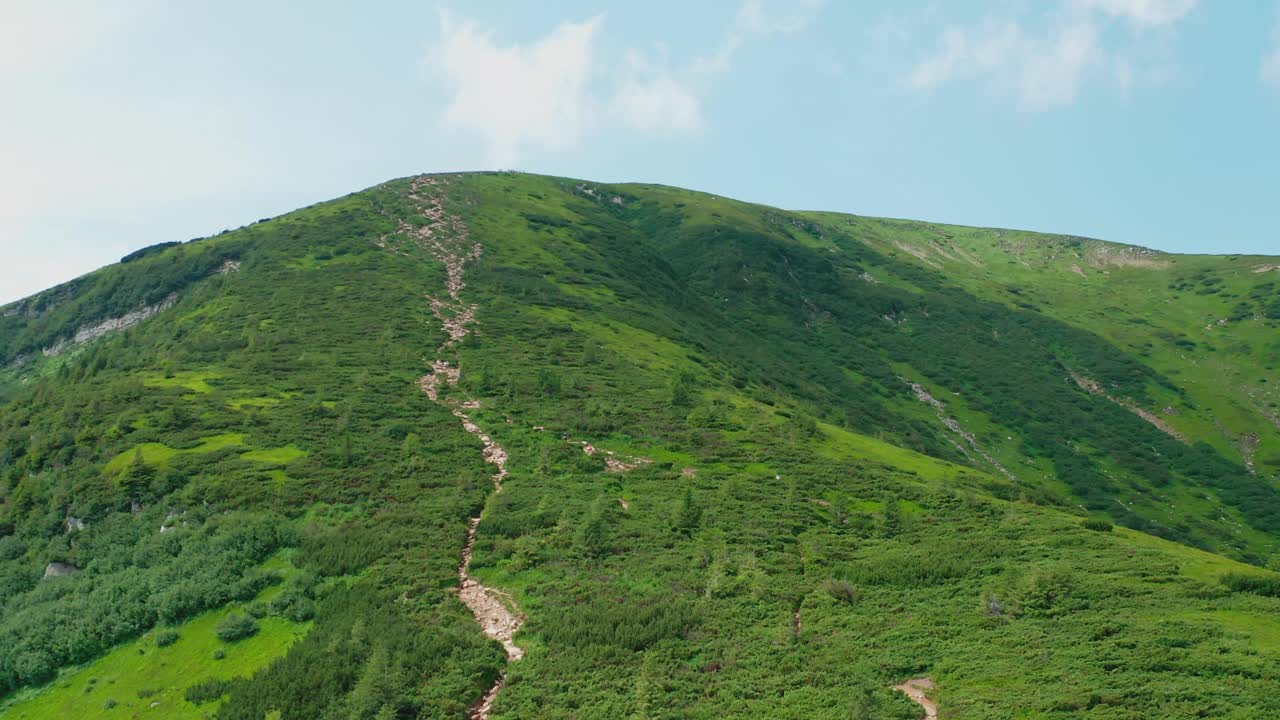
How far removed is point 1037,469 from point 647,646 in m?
74.9

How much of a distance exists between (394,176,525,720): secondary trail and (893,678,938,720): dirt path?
488 inches

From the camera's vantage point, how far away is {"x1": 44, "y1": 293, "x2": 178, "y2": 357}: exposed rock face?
78125 millimetres

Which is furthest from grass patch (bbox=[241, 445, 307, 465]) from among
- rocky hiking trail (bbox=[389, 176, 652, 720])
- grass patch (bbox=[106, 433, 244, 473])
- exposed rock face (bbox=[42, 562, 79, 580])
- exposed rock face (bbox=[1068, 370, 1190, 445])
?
exposed rock face (bbox=[1068, 370, 1190, 445])

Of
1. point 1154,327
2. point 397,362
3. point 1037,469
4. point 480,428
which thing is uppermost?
point 1154,327

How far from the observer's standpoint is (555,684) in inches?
842

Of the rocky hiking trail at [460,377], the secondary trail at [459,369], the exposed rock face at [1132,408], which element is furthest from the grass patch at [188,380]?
the exposed rock face at [1132,408]

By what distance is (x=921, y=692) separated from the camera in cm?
1981

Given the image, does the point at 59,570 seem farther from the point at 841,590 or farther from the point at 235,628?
the point at 841,590

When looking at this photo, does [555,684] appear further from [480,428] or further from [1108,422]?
[1108,422]

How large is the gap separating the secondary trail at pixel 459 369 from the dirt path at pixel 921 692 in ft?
40.6

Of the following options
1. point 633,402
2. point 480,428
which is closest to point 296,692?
point 480,428

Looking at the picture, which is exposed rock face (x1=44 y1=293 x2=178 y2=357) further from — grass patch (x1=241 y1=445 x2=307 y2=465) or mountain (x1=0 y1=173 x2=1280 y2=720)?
grass patch (x1=241 y1=445 x2=307 y2=465)

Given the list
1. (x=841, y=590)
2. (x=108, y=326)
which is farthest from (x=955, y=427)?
(x=108, y=326)

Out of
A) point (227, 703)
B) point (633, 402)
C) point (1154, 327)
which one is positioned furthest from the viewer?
point (1154, 327)
